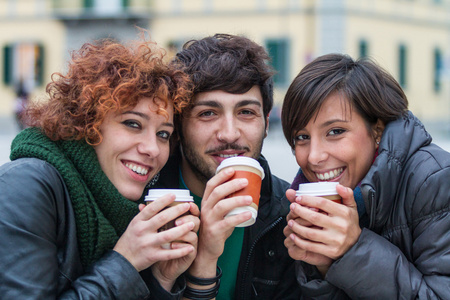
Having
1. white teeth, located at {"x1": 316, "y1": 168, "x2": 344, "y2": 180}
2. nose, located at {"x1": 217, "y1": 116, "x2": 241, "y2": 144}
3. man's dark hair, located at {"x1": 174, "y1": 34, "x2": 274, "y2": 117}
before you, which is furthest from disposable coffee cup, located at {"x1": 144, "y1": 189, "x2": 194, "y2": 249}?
man's dark hair, located at {"x1": 174, "y1": 34, "x2": 274, "y2": 117}

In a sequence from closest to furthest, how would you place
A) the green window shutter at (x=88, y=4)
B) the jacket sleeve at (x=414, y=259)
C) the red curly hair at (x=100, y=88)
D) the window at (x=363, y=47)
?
the jacket sleeve at (x=414, y=259), the red curly hair at (x=100, y=88), the window at (x=363, y=47), the green window shutter at (x=88, y=4)

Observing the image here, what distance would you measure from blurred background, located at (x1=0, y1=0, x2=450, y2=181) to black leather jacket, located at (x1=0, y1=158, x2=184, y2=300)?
62.3ft

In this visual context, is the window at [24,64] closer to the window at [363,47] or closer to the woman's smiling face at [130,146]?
the window at [363,47]

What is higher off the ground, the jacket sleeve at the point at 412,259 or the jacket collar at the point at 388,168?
the jacket collar at the point at 388,168

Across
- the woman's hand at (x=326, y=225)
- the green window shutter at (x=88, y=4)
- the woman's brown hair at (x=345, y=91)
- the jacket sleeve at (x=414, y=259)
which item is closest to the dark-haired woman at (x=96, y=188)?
Result: the woman's hand at (x=326, y=225)

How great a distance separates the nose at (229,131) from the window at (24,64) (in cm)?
2098

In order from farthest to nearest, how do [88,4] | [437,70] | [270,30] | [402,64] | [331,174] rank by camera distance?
[437,70]
[402,64]
[88,4]
[270,30]
[331,174]

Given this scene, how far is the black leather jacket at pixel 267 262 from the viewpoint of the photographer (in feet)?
8.63

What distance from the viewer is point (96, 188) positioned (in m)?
2.12

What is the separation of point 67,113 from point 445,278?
181 centimetres

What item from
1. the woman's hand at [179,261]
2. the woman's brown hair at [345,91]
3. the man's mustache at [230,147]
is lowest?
the woman's hand at [179,261]

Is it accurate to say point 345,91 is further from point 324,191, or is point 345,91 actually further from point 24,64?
point 24,64

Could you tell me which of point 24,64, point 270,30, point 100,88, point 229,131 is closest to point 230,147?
point 229,131

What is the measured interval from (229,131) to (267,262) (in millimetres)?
779
